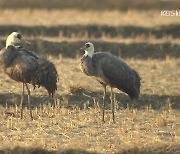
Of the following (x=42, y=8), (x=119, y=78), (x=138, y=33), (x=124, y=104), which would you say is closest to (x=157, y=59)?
(x=138, y=33)

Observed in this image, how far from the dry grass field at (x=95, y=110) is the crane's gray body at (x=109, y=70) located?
0.91 m

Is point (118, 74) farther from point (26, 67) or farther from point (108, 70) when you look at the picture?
point (26, 67)

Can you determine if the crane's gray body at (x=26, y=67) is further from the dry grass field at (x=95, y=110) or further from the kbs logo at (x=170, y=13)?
the kbs logo at (x=170, y=13)

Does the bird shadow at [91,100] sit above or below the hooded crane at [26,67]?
below

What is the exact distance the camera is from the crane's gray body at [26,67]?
14.1 m

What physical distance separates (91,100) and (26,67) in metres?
3.08

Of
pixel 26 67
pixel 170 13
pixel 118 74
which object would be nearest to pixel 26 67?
pixel 26 67

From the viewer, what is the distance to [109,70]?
45.5 ft

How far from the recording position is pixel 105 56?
14.0 metres

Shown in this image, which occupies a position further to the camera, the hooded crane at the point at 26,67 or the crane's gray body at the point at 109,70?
the hooded crane at the point at 26,67

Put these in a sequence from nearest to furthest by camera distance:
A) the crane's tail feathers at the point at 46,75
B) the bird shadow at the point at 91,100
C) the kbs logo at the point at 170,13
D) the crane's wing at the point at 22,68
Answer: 1. the crane's wing at the point at 22,68
2. the crane's tail feathers at the point at 46,75
3. the bird shadow at the point at 91,100
4. the kbs logo at the point at 170,13

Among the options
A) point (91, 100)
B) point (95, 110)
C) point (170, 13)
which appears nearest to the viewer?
point (95, 110)

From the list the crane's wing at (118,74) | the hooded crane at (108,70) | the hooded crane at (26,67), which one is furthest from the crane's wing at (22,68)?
the crane's wing at (118,74)

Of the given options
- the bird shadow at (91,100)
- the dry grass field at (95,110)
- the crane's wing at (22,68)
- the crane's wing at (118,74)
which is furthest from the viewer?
the bird shadow at (91,100)
